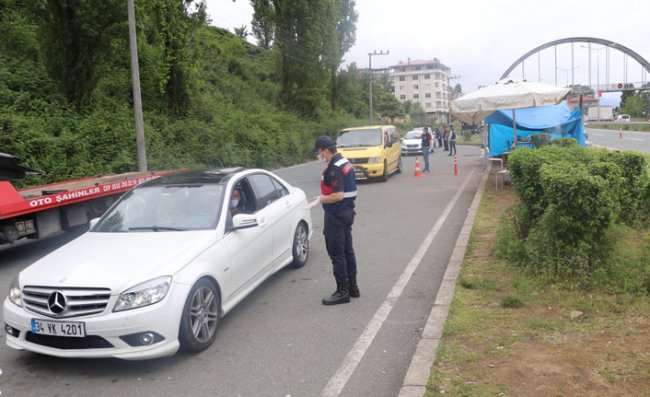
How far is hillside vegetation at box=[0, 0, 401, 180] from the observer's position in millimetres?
16719

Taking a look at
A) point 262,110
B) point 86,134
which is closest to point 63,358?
point 86,134

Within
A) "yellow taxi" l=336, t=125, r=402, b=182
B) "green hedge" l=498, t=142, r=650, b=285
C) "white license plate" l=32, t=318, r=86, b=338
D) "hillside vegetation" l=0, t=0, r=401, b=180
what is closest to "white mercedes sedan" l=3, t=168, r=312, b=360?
"white license plate" l=32, t=318, r=86, b=338

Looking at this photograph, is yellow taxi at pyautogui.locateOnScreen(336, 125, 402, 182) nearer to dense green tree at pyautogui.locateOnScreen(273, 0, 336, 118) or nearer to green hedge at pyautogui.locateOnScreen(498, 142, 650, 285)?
green hedge at pyautogui.locateOnScreen(498, 142, 650, 285)

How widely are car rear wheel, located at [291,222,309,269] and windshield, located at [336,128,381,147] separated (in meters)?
11.7

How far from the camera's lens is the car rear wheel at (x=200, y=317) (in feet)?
14.7

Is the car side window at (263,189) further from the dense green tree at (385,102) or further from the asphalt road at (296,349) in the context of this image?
the dense green tree at (385,102)

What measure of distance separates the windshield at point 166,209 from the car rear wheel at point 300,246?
168 cm

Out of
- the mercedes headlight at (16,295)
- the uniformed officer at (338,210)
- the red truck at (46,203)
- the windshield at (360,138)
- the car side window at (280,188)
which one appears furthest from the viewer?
the windshield at (360,138)

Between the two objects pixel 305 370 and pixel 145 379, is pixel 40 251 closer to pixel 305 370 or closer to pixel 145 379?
pixel 145 379

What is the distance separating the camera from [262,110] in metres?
34.7

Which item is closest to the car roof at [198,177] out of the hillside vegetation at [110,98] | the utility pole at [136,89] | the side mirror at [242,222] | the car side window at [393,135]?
the side mirror at [242,222]

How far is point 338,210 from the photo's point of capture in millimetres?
5824

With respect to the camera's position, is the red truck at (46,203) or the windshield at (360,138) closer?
the red truck at (46,203)

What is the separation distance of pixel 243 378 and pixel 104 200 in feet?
24.1
